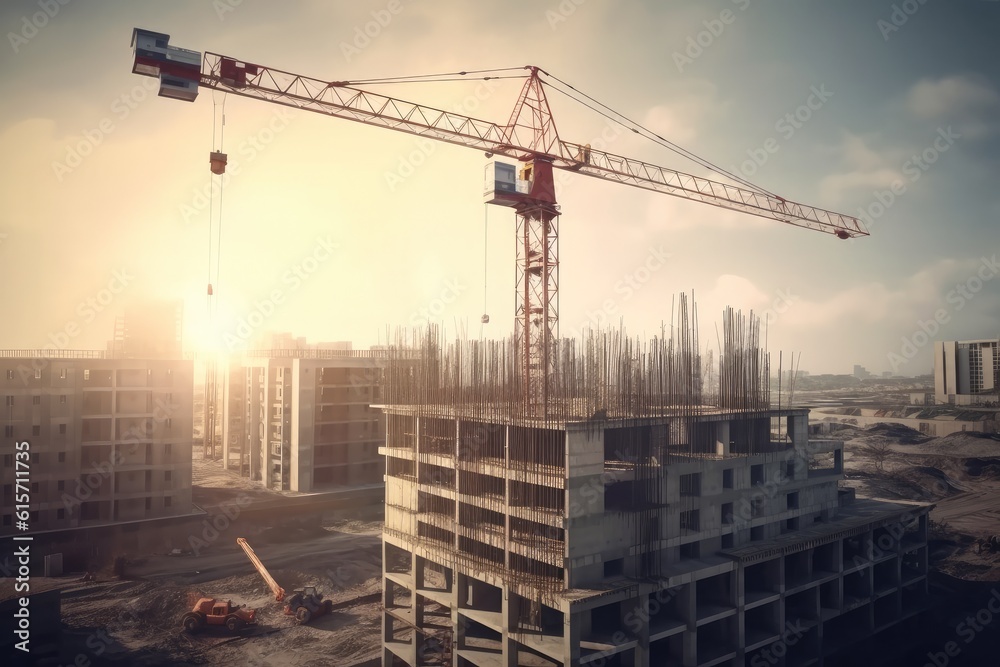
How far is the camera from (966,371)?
103m

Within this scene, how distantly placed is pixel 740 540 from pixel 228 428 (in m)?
68.3

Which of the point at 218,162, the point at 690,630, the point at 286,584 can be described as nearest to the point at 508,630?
the point at 690,630

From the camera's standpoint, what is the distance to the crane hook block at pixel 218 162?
35.5 metres

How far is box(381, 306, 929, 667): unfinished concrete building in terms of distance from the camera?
76.2ft

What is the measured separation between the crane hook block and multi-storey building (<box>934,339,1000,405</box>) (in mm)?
114487

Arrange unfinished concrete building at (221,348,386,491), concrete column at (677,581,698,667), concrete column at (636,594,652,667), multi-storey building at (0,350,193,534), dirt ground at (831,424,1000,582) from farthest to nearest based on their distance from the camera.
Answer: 1. unfinished concrete building at (221,348,386,491)
2. dirt ground at (831,424,1000,582)
3. multi-storey building at (0,350,193,534)
4. concrete column at (677,581,698,667)
5. concrete column at (636,594,652,667)

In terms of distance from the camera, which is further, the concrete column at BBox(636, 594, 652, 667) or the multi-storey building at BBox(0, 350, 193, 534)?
the multi-storey building at BBox(0, 350, 193, 534)

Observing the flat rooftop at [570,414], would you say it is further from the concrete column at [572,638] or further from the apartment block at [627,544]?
the concrete column at [572,638]

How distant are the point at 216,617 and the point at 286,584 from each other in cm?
722

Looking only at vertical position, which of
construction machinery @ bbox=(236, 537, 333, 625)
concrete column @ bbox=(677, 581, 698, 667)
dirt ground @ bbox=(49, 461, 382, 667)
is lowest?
dirt ground @ bbox=(49, 461, 382, 667)

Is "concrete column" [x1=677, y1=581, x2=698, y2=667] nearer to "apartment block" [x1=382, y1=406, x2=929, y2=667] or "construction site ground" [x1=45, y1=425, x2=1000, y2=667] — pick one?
"apartment block" [x1=382, y1=406, x2=929, y2=667]

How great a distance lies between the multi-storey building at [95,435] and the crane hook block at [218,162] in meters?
20.2

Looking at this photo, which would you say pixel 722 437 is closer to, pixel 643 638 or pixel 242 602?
pixel 643 638

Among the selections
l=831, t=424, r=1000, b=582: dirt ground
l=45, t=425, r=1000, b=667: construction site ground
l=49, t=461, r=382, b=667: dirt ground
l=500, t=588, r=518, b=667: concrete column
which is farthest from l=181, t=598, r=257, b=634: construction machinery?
l=831, t=424, r=1000, b=582: dirt ground
